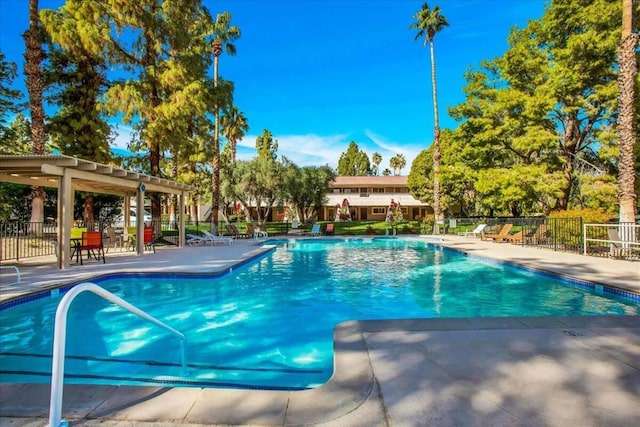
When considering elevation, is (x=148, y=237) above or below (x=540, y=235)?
above

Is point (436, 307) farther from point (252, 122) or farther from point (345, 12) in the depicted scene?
point (252, 122)

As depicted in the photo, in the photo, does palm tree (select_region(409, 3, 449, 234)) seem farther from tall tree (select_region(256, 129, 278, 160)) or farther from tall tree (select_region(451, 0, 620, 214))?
tall tree (select_region(256, 129, 278, 160))

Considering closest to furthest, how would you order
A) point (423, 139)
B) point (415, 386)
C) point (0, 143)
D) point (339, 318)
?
point (415, 386) < point (339, 318) < point (0, 143) < point (423, 139)

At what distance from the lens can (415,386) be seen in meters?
3.25

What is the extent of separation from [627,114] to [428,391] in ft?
51.0

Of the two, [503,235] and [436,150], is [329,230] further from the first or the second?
[503,235]

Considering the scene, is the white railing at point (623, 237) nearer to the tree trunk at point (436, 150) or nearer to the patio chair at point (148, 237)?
the tree trunk at point (436, 150)

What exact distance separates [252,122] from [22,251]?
88.2ft

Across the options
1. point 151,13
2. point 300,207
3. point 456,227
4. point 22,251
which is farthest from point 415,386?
point 300,207

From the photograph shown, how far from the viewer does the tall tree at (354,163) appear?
7569 cm

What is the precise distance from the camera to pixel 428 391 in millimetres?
3154

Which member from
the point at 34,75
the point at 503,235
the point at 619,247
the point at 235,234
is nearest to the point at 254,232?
the point at 235,234

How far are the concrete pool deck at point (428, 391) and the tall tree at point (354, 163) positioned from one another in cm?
7169

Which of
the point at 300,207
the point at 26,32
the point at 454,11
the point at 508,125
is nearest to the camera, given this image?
the point at 26,32
